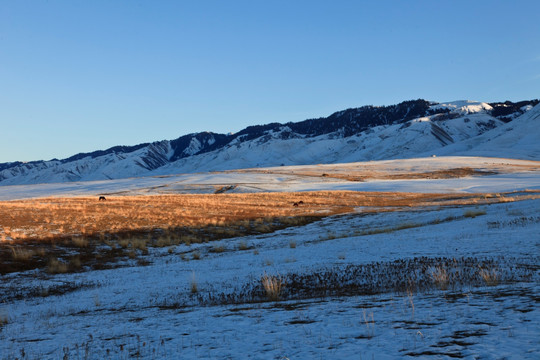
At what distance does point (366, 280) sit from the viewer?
10781mm

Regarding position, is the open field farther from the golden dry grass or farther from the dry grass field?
the golden dry grass

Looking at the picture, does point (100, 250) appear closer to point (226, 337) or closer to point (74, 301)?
point (74, 301)

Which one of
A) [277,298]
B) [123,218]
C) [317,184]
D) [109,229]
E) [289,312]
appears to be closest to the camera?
[289,312]

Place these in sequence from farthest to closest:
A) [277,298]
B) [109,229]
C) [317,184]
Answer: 1. [317,184]
2. [109,229]
3. [277,298]

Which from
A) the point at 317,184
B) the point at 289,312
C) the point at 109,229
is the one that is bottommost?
the point at 317,184

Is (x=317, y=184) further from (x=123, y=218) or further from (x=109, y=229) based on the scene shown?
(x=109, y=229)

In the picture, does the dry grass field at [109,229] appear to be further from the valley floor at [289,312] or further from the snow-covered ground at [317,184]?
the snow-covered ground at [317,184]

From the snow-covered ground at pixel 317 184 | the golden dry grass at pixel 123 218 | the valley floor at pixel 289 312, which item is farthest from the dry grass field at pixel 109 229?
the snow-covered ground at pixel 317 184

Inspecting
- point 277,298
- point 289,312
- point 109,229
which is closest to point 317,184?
point 109,229

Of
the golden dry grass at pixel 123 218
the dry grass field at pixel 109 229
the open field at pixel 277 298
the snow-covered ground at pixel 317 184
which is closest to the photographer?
the open field at pixel 277 298

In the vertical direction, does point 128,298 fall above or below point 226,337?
below

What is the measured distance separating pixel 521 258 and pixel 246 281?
26.2ft

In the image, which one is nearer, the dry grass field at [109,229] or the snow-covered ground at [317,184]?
the dry grass field at [109,229]

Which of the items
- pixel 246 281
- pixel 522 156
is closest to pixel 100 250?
pixel 246 281
